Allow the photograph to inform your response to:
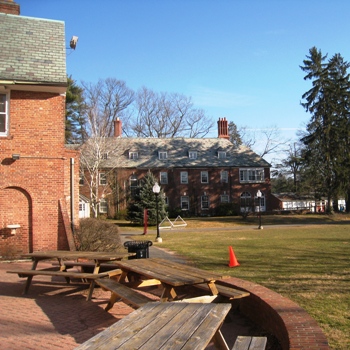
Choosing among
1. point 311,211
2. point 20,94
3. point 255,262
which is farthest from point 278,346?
point 311,211

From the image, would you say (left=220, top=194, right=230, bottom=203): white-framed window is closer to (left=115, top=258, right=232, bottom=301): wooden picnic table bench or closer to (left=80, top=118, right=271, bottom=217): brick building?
(left=80, top=118, right=271, bottom=217): brick building

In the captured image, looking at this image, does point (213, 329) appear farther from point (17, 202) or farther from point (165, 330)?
point (17, 202)

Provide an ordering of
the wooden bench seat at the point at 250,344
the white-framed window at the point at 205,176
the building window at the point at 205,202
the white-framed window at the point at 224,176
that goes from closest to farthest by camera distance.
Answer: the wooden bench seat at the point at 250,344 < the building window at the point at 205,202 < the white-framed window at the point at 205,176 < the white-framed window at the point at 224,176

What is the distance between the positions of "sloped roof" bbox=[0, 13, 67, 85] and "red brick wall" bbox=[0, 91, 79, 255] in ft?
2.14

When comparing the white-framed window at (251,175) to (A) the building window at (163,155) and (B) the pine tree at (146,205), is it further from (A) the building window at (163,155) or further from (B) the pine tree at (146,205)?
(B) the pine tree at (146,205)

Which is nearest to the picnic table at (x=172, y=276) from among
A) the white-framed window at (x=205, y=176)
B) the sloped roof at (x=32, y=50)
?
the sloped roof at (x=32, y=50)

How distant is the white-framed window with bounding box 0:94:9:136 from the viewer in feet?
43.4

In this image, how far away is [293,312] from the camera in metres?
5.20

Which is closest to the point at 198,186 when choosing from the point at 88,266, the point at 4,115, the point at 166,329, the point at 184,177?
the point at 184,177

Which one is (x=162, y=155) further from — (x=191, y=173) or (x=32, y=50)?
(x=32, y=50)

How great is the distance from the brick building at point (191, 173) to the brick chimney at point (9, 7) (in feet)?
104

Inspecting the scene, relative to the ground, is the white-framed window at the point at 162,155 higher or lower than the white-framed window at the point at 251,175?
higher

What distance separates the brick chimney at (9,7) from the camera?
1580cm

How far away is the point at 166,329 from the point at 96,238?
34.9 feet
